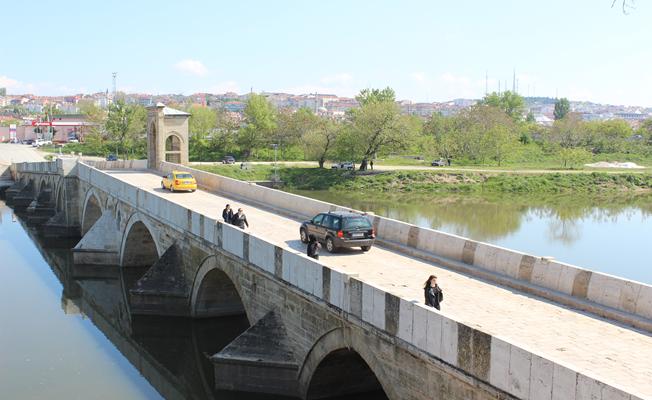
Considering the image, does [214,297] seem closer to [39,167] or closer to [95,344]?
[95,344]

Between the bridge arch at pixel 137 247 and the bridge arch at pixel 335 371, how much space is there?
54.3 feet

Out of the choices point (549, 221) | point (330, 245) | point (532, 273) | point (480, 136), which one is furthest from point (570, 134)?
point (532, 273)

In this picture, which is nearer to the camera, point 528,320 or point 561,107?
point 528,320

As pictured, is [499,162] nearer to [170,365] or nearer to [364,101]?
[364,101]

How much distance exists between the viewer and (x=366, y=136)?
6856 centimetres

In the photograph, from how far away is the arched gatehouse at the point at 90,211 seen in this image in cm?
3919

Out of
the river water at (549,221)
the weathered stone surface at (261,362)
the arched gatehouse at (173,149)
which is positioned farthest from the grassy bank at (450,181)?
the weathered stone surface at (261,362)

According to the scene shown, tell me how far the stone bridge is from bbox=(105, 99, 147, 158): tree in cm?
5958

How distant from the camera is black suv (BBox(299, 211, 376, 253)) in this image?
1830 cm

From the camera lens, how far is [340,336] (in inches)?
548

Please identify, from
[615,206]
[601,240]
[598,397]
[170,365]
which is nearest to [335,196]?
[615,206]

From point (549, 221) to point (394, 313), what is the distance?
3675 centimetres

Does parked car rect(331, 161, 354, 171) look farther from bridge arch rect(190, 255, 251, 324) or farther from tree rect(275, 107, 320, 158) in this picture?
bridge arch rect(190, 255, 251, 324)

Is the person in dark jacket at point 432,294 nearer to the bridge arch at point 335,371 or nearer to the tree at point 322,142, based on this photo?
the bridge arch at point 335,371
